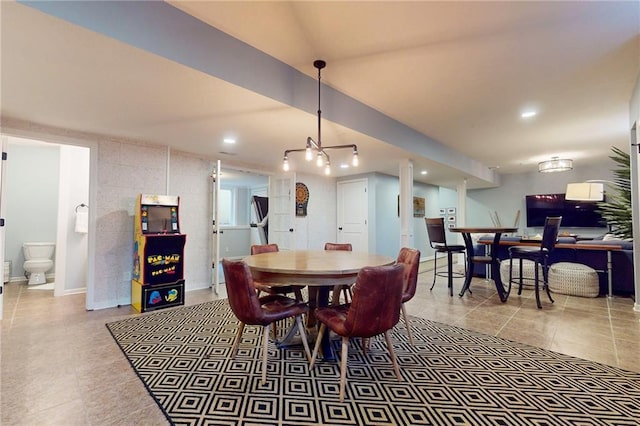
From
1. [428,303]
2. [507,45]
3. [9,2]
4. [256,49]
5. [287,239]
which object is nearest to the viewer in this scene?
[9,2]

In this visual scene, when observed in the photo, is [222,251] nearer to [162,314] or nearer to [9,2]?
[162,314]

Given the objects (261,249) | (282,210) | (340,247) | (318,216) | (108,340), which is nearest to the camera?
(108,340)

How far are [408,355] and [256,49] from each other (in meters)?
2.94

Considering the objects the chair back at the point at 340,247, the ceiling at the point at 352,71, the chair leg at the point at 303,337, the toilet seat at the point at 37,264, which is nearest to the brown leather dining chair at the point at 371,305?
the chair leg at the point at 303,337

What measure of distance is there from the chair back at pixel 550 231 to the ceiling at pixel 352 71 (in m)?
1.41

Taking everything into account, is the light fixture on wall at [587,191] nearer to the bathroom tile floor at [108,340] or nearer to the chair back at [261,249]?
the bathroom tile floor at [108,340]

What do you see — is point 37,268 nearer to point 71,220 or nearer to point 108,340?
point 71,220

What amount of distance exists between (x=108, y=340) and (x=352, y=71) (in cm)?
343

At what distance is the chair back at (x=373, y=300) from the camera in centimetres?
182

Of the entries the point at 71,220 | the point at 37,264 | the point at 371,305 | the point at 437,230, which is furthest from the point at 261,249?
the point at 37,264

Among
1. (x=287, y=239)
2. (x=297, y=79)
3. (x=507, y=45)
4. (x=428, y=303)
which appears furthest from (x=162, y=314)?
(x=507, y=45)

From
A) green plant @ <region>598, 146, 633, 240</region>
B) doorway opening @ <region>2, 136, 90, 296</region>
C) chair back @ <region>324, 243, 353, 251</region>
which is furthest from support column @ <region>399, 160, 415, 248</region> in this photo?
doorway opening @ <region>2, 136, 90, 296</region>

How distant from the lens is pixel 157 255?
3.72 metres

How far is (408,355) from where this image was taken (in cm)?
240
